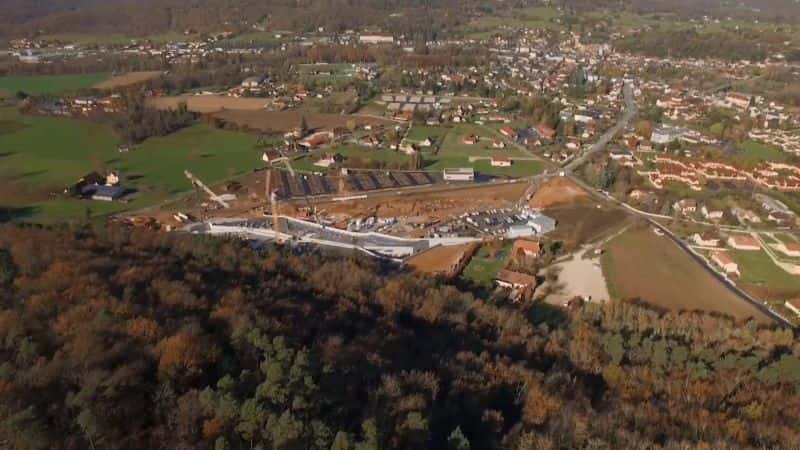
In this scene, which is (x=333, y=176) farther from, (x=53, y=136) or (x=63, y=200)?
(x=53, y=136)

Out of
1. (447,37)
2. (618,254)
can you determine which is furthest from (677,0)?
(618,254)

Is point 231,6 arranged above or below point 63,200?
above

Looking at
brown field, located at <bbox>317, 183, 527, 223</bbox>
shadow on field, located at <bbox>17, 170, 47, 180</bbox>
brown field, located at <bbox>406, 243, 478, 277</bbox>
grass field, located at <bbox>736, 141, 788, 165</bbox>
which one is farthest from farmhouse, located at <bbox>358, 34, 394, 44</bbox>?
brown field, located at <bbox>406, 243, 478, 277</bbox>

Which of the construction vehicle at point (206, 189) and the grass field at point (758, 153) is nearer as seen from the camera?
the construction vehicle at point (206, 189)

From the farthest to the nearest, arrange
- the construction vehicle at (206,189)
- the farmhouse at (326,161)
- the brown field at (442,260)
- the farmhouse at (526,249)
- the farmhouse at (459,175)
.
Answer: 1. the farmhouse at (326,161)
2. the farmhouse at (459,175)
3. the construction vehicle at (206,189)
4. the farmhouse at (526,249)
5. the brown field at (442,260)

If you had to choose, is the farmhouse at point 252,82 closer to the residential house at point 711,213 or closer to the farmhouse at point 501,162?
the farmhouse at point 501,162

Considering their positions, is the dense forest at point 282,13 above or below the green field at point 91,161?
above

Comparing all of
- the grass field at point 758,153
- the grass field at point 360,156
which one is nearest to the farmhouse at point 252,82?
the grass field at point 360,156
